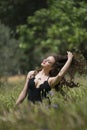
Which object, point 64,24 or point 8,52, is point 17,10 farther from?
point 64,24

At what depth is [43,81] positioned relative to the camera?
9727 millimetres

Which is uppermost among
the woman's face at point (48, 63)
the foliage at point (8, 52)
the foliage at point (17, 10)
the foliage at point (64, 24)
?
the woman's face at point (48, 63)

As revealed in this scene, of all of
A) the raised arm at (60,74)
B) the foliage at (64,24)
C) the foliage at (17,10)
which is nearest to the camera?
the raised arm at (60,74)

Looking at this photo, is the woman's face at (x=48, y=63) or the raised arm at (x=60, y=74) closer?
the raised arm at (x=60, y=74)

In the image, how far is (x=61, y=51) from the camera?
95.7 ft

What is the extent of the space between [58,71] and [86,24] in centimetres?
1906

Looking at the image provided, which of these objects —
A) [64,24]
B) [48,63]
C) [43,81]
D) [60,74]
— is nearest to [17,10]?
[64,24]

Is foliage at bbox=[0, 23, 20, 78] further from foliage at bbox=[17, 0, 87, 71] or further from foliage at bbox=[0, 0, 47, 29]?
foliage at bbox=[17, 0, 87, 71]

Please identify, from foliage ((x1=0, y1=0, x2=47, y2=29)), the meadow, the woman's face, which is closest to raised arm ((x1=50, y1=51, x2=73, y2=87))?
the woman's face

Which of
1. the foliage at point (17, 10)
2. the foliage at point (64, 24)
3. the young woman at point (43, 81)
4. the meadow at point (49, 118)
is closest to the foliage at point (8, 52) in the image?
the foliage at point (17, 10)

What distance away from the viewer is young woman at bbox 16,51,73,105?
9.67m

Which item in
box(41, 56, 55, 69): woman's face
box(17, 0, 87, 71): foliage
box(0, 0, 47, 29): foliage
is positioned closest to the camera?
box(41, 56, 55, 69): woman's face

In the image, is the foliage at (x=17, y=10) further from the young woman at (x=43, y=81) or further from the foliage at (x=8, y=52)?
the young woman at (x=43, y=81)

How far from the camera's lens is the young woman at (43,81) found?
31.7 feet
